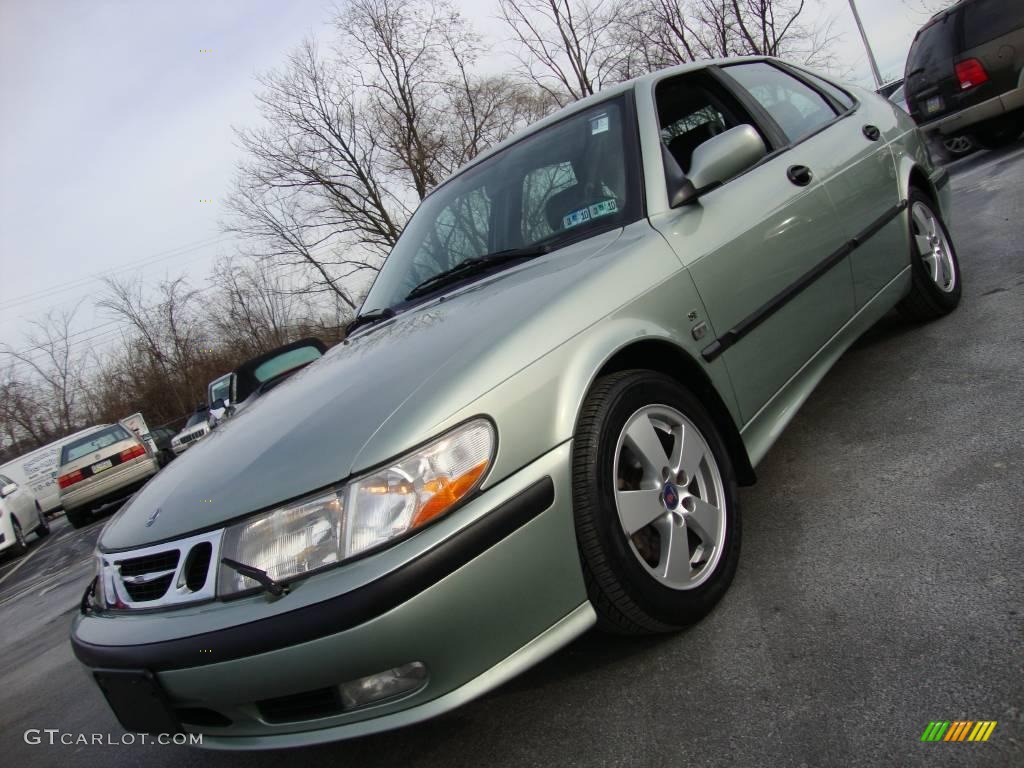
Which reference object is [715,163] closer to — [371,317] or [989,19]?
[371,317]

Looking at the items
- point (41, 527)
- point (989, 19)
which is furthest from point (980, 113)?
point (41, 527)

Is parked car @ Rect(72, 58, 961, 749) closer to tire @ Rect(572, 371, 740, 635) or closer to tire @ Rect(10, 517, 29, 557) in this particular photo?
tire @ Rect(572, 371, 740, 635)

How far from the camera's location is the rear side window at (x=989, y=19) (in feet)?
27.5

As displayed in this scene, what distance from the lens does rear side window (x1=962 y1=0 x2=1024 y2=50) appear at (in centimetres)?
839

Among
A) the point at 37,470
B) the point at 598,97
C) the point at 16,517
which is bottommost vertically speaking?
the point at 16,517

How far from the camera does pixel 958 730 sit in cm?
143

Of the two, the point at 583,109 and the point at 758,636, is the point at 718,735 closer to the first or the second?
the point at 758,636

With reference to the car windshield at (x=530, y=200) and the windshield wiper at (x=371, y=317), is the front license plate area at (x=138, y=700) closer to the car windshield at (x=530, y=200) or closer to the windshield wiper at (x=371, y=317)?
the windshield wiper at (x=371, y=317)

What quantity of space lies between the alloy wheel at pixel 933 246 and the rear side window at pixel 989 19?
6.22 m

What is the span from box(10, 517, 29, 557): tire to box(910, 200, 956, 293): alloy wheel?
39.9ft

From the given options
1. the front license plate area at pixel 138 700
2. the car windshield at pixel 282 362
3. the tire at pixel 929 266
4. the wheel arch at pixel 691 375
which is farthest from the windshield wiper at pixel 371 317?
the car windshield at pixel 282 362

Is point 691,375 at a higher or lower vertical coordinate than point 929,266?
higher

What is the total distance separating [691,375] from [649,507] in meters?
0.56

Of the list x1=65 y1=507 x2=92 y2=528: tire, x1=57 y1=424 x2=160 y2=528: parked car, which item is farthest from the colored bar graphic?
x1=65 y1=507 x2=92 y2=528: tire
